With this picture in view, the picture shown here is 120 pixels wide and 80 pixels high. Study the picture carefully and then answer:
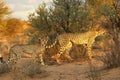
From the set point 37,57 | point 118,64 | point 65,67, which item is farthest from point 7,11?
point 118,64

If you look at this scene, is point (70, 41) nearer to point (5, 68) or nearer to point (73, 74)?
point (5, 68)

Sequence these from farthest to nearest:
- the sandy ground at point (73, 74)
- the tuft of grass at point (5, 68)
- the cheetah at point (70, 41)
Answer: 1. the cheetah at point (70, 41)
2. the tuft of grass at point (5, 68)
3. the sandy ground at point (73, 74)

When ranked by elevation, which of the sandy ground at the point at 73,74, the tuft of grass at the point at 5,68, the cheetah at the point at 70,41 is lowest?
the sandy ground at the point at 73,74

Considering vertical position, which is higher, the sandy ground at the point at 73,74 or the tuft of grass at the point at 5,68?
the tuft of grass at the point at 5,68

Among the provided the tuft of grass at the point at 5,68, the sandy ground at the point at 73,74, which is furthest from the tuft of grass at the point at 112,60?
the tuft of grass at the point at 5,68

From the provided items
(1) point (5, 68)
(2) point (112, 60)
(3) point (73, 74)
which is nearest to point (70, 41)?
(1) point (5, 68)

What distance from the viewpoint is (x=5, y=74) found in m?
12.0

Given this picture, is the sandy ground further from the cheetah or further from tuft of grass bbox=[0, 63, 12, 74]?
the cheetah

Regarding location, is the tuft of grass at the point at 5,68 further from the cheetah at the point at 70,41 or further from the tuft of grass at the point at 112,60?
the tuft of grass at the point at 112,60

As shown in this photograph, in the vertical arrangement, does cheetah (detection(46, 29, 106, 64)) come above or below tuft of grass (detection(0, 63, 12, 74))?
above

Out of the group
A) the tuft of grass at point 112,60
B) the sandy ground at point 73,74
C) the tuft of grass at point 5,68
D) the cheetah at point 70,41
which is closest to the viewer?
the sandy ground at point 73,74

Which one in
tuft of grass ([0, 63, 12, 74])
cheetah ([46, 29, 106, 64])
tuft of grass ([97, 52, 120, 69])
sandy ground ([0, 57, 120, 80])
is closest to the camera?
sandy ground ([0, 57, 120, 80])

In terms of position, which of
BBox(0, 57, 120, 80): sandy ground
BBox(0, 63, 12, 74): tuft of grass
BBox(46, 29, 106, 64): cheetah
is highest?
BBox(46, 29, 106, 64): cheetah

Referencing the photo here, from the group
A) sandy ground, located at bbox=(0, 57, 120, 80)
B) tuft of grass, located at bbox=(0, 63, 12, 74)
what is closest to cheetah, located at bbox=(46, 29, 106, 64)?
sandy ground, located at bbox=(0, 57, 120, 80)
